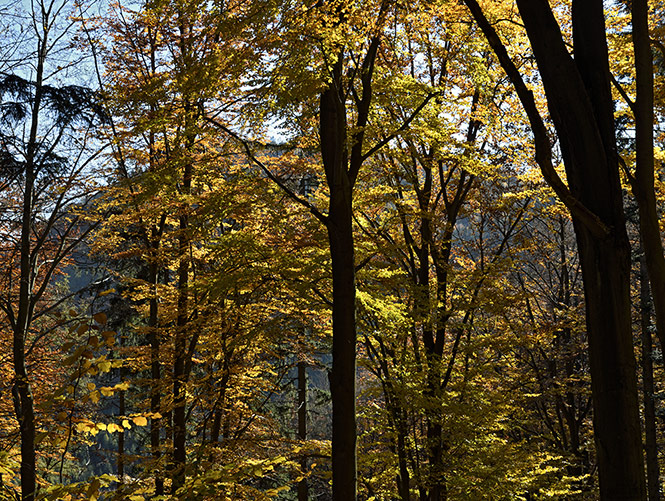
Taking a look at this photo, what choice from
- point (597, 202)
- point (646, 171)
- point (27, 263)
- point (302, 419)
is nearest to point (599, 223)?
point (597, 202)

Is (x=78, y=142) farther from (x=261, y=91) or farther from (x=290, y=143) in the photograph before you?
(x=261, y=91)

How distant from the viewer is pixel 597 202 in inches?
95.9

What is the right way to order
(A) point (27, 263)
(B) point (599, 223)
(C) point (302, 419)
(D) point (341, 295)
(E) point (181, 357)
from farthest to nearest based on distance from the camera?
1. (C) point (302, 419)
2. (A) point (27, 263)
3. (E) point (181, 357)
4. (D) point (341, 295)
5. (B) point (599, 223)

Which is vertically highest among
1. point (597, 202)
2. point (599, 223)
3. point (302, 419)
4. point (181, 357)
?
point (597, 202)

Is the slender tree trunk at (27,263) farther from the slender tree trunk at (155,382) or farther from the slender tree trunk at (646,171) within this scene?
the slender tree trunk at (646,171)

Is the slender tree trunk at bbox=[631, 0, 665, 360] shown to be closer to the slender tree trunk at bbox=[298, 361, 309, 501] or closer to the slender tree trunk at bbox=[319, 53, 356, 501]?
the slender tree trunk at bbox=[319, 53, 356, 501]

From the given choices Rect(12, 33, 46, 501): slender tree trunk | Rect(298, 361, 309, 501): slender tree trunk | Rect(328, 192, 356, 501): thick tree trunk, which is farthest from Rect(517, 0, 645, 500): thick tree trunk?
Rect(298, 361, 309, 501): slender tree trunk

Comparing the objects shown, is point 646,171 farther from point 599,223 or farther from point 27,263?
point 27,263

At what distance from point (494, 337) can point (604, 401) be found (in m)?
7.73

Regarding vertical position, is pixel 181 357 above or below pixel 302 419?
above

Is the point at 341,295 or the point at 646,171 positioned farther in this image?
the point at 341,295

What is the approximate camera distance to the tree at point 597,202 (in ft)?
7.51

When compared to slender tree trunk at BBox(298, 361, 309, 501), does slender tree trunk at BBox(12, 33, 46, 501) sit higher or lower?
higher

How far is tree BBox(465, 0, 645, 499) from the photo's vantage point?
2.29 metres
